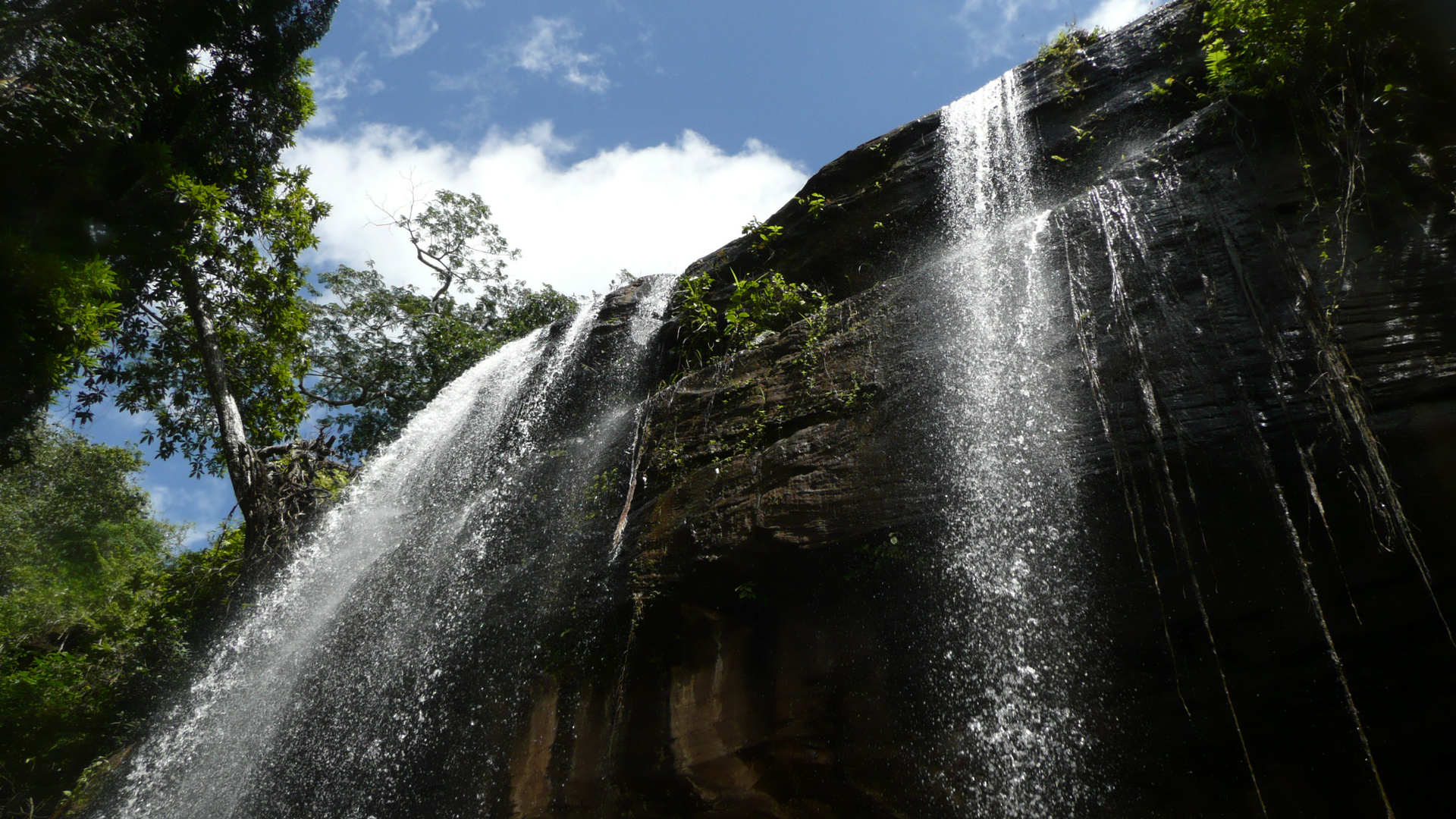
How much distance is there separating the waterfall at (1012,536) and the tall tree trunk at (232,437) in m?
9.88

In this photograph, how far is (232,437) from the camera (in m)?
11.1

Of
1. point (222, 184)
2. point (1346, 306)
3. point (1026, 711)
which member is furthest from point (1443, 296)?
point (222, 184)

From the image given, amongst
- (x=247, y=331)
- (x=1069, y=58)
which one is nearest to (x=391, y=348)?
(x=247, y=331)

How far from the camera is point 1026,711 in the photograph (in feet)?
Answer: 14.7

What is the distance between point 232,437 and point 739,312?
8489mm

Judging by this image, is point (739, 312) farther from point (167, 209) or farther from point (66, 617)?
point (66, 617)

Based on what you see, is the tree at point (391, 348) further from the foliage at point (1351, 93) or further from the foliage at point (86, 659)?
the foliage at point (1351, 93)

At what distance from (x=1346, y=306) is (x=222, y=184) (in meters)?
15.4

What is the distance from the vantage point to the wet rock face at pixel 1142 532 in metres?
3.92

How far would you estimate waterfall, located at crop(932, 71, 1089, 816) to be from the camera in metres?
4.39

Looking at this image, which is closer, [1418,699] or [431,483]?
[1418,699]

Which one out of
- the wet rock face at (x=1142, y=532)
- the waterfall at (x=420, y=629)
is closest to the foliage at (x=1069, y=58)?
the wet rock face at (x=1142, y=532)

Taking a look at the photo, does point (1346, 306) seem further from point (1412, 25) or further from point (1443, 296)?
point (1412, 25)

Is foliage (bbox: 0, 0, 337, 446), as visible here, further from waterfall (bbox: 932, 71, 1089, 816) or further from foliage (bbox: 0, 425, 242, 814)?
waterfall (bbox: 932, 71, 1089, 816)
